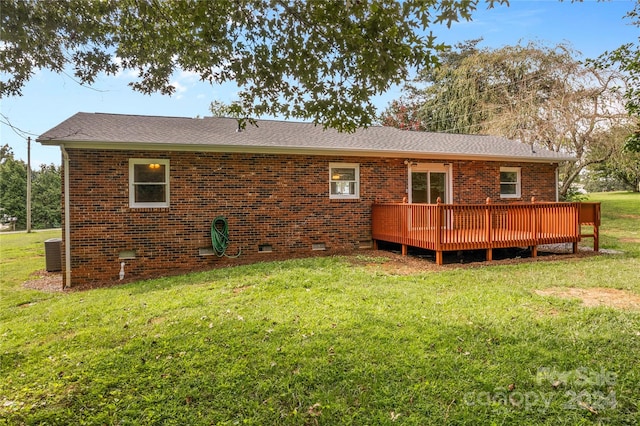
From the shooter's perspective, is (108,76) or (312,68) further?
(108,76)

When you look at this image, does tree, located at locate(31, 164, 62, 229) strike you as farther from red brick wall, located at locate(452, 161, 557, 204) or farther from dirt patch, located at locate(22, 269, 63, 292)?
red brick wall, located at locate(452, 161, 557, 204)

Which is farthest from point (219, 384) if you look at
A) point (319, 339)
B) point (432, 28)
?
point (432, 28)

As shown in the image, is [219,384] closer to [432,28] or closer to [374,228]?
[432,28]

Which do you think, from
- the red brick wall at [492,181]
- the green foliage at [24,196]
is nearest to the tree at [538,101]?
the red brick wall at [492,181]

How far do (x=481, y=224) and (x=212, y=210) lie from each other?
6.75 meters

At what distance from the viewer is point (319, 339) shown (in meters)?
4.20

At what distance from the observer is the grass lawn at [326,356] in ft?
9.86

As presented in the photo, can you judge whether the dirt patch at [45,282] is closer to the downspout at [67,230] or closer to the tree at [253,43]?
the downspout at [67,230]

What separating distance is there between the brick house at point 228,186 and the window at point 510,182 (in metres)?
0.23

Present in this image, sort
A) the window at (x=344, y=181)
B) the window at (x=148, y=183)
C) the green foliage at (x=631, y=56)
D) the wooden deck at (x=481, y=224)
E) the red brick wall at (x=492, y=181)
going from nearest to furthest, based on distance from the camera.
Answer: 1. the green foliage at (x=631, y=56)
2. the wooden deck at (x=481, y=224)
3. the window at (x=148, y=183)
4. the window at (x=344, y=181)
5. the red brick wall at (x=492, y=181)

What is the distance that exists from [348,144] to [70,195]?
722 centimetres

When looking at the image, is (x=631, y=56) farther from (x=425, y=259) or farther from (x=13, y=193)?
(x=13, y=193)

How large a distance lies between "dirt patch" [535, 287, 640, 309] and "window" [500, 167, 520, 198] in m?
6.93

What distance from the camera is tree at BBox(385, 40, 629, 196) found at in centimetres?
1820
